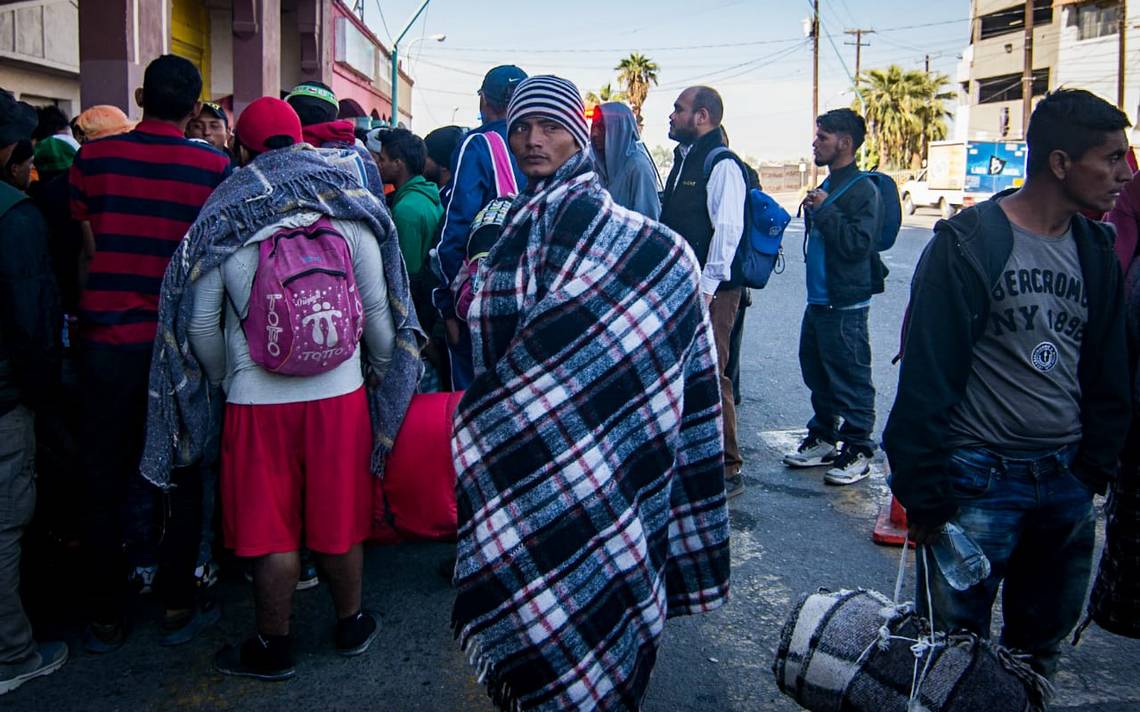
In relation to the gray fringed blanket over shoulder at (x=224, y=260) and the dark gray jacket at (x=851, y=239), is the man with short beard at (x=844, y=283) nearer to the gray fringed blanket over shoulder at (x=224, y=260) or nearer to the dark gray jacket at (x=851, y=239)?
the dark gray jacket at (x=851, y=239)

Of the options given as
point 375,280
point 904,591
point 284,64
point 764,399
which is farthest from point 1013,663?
point 284,64

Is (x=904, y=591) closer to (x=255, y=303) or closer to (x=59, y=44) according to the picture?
(x=255, y=303)

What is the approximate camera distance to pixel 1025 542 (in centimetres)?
269

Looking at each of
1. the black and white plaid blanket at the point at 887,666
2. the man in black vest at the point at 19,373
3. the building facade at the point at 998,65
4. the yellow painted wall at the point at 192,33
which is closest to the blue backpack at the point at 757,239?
the black and white plaid blanket at the point at 887,666

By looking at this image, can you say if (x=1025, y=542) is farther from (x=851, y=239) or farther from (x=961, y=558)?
(x=851, y=239)

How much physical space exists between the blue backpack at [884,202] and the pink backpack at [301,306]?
3437 mm

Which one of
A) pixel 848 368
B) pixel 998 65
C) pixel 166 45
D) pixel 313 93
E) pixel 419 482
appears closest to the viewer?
pixel 419 482

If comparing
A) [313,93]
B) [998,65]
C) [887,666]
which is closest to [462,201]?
[313,93]

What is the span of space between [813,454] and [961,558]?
3359mm

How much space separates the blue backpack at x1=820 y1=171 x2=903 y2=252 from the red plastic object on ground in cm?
309

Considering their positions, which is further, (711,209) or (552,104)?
(711,209)

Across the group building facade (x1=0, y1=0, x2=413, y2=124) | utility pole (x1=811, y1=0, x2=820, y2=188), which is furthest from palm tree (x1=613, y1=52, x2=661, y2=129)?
building facade (x1=0, y1=0, x2=413, y2=124)

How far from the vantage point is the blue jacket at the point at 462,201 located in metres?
3.99

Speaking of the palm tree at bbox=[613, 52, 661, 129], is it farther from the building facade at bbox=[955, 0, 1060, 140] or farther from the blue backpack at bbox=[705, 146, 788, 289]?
the blue backpack at bbox=[705, 146, 788, 289]
